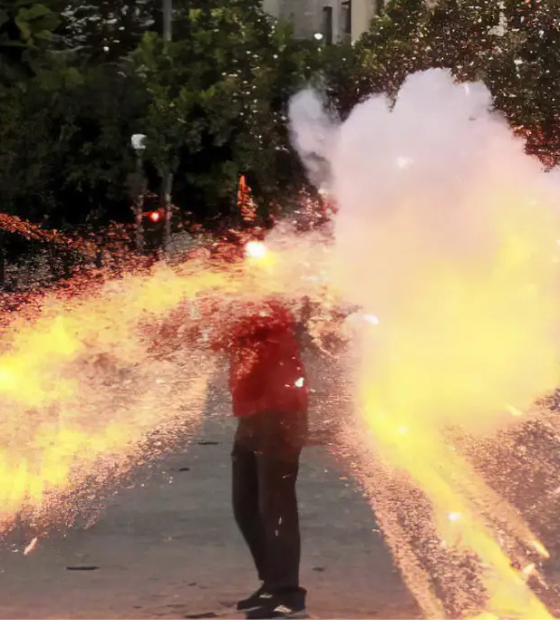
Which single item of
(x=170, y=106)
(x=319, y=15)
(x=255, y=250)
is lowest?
(x=255, y=250)

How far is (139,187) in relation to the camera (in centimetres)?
3444

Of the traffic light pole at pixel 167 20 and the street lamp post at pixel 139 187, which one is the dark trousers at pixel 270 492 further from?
the traffic light pole at pixel 167 20

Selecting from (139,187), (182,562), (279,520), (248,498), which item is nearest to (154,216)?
(139,187)

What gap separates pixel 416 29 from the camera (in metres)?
27.7

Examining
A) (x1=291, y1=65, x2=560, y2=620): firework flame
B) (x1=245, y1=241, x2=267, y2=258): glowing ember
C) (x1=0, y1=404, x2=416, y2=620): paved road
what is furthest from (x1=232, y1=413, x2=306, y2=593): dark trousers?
(x1=245, y1=241, x2=267, y2=258): glowing ember

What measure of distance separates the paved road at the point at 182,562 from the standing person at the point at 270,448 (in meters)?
0.25

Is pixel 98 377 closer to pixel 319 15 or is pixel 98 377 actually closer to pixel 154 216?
pixel 154 216

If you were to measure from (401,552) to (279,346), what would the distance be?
169 centimetres

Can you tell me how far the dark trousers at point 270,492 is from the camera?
5047mm

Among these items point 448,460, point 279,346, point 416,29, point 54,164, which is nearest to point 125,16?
point 54,164

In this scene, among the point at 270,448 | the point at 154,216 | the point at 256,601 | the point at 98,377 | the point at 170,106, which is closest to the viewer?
the point at 270,448

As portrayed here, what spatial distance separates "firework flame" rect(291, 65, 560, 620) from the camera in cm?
698

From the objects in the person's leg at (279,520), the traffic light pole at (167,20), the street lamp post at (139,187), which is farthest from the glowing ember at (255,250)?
the traffic light pole at (167,20)

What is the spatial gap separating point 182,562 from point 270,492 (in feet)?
3.74
